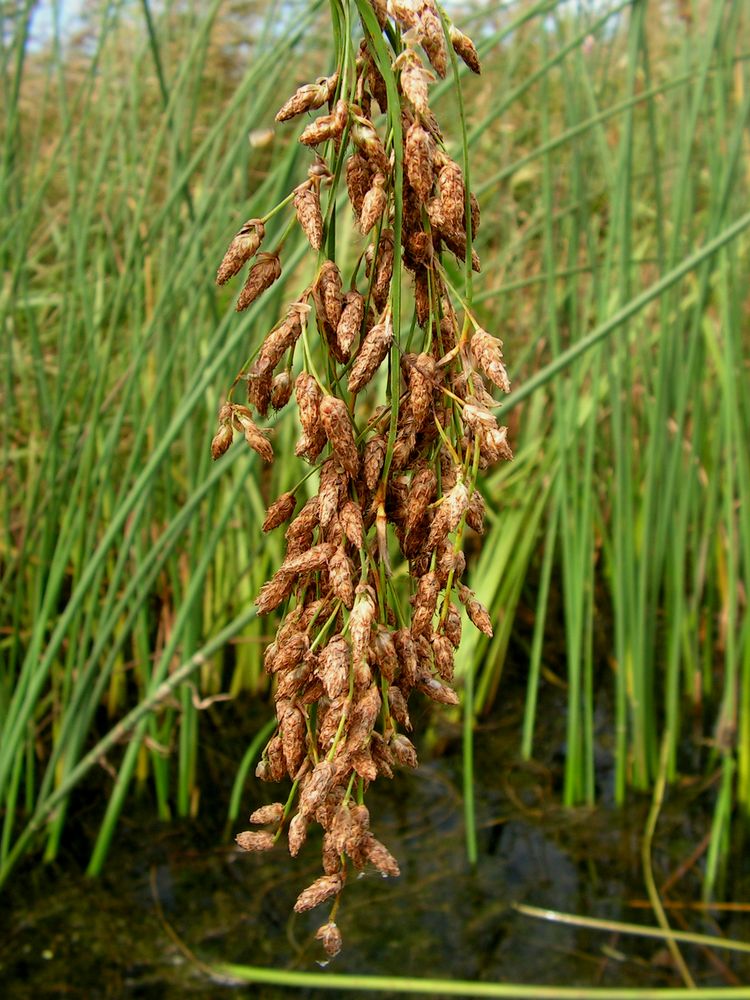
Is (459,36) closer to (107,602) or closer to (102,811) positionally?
(107,602)

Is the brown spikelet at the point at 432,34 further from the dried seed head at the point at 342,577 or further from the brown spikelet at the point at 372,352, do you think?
the dried seed head at the point at 342,577

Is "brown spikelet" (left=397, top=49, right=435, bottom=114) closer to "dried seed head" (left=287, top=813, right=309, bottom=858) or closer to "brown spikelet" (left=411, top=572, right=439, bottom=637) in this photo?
"brown spikelet" (left=411, top=572, right=439, bottom=637)

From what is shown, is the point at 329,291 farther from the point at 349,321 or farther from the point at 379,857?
the point at 379,857

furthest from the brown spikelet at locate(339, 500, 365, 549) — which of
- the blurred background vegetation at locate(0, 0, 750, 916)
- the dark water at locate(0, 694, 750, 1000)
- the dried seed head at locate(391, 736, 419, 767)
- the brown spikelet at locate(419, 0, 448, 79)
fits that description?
the dark water at locate(0, 694, 750, 1000)

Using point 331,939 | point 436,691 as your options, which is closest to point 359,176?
point 436,691

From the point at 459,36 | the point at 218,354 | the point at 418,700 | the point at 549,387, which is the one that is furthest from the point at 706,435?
the point at 459,36

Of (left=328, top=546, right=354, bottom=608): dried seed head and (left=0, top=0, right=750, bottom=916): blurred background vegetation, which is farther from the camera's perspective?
(left=0, top=0, right=750, bottom=916): blurred background vegetation
